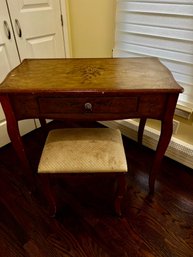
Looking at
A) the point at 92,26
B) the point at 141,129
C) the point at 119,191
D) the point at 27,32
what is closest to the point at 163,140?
the point at 119,191

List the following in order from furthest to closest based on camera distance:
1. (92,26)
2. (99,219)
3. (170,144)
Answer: (92,26)
(170,144)
(99,219)

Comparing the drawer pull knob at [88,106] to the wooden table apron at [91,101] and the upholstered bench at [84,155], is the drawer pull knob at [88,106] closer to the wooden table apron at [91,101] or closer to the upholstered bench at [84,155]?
the wooden table apron at [91,101]

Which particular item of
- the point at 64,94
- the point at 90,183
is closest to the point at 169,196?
the point at 90,183

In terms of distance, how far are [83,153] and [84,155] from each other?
0.01 metres

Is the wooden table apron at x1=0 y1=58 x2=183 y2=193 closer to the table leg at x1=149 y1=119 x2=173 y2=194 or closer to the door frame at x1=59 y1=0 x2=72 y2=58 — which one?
the table leg at x1=149 y1=119 x2=173 y2=194

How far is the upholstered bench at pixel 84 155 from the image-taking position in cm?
92

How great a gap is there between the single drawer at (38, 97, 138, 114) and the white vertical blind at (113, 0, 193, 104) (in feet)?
1.98

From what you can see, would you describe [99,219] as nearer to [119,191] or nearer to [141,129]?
[119,191]

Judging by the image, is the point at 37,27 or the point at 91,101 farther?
the point at 37,27

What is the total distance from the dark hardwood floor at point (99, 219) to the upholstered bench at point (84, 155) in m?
0.09

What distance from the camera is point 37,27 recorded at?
5.09 ft

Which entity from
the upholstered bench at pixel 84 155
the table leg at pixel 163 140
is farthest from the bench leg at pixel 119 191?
the table leg at pixel 163 140

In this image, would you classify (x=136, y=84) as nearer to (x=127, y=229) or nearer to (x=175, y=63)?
(x=175, y=63)

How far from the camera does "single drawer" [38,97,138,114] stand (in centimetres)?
87
